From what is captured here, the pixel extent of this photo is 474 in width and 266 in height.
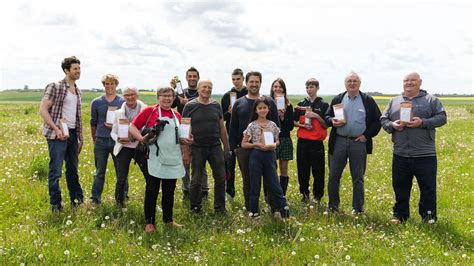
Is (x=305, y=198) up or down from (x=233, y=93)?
down

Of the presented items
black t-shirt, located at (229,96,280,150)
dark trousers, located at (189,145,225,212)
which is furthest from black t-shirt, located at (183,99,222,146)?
black t-shirt, located at (229,96,280,150)

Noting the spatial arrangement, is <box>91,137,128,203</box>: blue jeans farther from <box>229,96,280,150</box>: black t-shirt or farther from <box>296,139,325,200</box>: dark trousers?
<box>296,139,325,200</box>: dark trousers

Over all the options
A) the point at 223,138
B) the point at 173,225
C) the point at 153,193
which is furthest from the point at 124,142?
the point at 223,138

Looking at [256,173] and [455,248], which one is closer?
[455,248]

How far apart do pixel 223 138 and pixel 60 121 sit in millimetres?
2656

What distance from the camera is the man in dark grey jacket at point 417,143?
606 centimetres

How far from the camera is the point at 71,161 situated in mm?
6457

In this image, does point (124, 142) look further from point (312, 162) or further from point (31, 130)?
point (31, 130)

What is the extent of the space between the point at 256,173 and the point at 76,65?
3436mm

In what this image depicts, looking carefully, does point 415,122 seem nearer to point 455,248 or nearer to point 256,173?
point 455,248

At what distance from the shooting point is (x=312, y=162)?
24.6 feet

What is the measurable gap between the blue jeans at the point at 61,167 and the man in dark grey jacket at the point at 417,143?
534cm

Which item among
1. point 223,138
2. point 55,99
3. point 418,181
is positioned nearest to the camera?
point 55,99

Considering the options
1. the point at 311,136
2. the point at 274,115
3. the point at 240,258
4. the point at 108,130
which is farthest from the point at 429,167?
the point at 108,130
